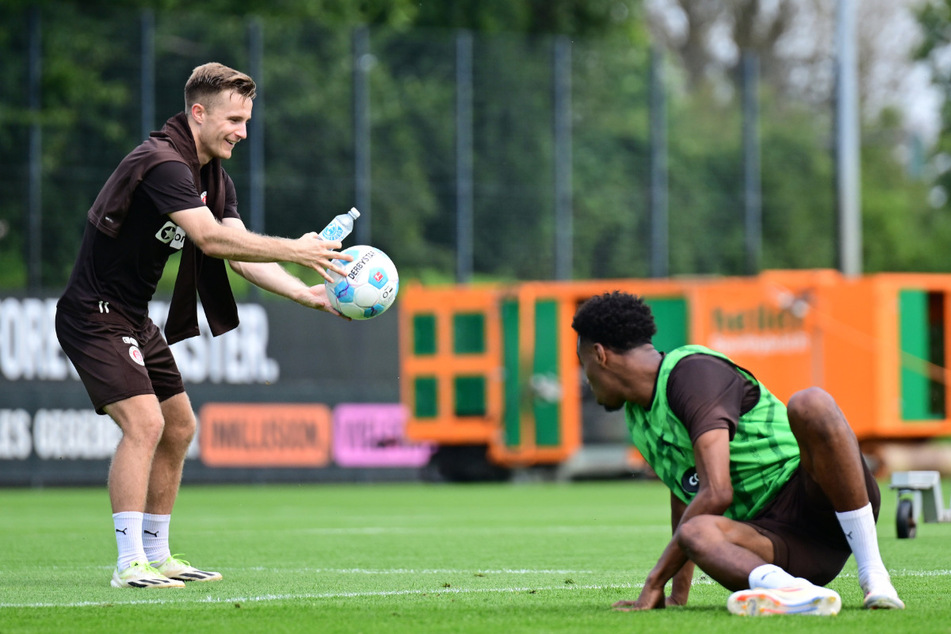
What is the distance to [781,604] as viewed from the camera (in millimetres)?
5348

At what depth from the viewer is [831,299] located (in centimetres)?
2033

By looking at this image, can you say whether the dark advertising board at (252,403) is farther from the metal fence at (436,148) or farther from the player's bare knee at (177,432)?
the player's bare knee at (177,432)

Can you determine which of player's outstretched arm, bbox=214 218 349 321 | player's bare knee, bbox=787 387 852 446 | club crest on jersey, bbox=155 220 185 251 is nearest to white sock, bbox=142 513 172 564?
player's outstretched arm, bbox=214 218 349 321

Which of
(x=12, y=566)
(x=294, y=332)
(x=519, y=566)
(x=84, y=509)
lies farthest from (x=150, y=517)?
(x=294, y=332)

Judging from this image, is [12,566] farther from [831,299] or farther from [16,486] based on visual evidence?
[831,299]

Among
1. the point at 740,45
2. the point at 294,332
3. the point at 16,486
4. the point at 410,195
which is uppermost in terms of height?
the point at 740,45

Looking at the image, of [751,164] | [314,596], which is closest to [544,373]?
[751,164]

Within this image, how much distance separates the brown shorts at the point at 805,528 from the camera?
5.67 metres

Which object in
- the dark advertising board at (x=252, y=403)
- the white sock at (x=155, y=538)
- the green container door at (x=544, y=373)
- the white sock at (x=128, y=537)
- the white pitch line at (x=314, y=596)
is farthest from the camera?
the green container door at (x=544, y=373)

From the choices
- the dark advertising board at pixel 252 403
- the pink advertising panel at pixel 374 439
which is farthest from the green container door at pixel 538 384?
the dark advertising board at pixel 252 403

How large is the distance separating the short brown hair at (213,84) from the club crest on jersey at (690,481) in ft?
9.34

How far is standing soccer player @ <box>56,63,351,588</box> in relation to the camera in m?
6.87

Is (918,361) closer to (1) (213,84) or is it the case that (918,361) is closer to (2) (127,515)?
(1) (213,84)

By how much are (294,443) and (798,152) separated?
1194cm
